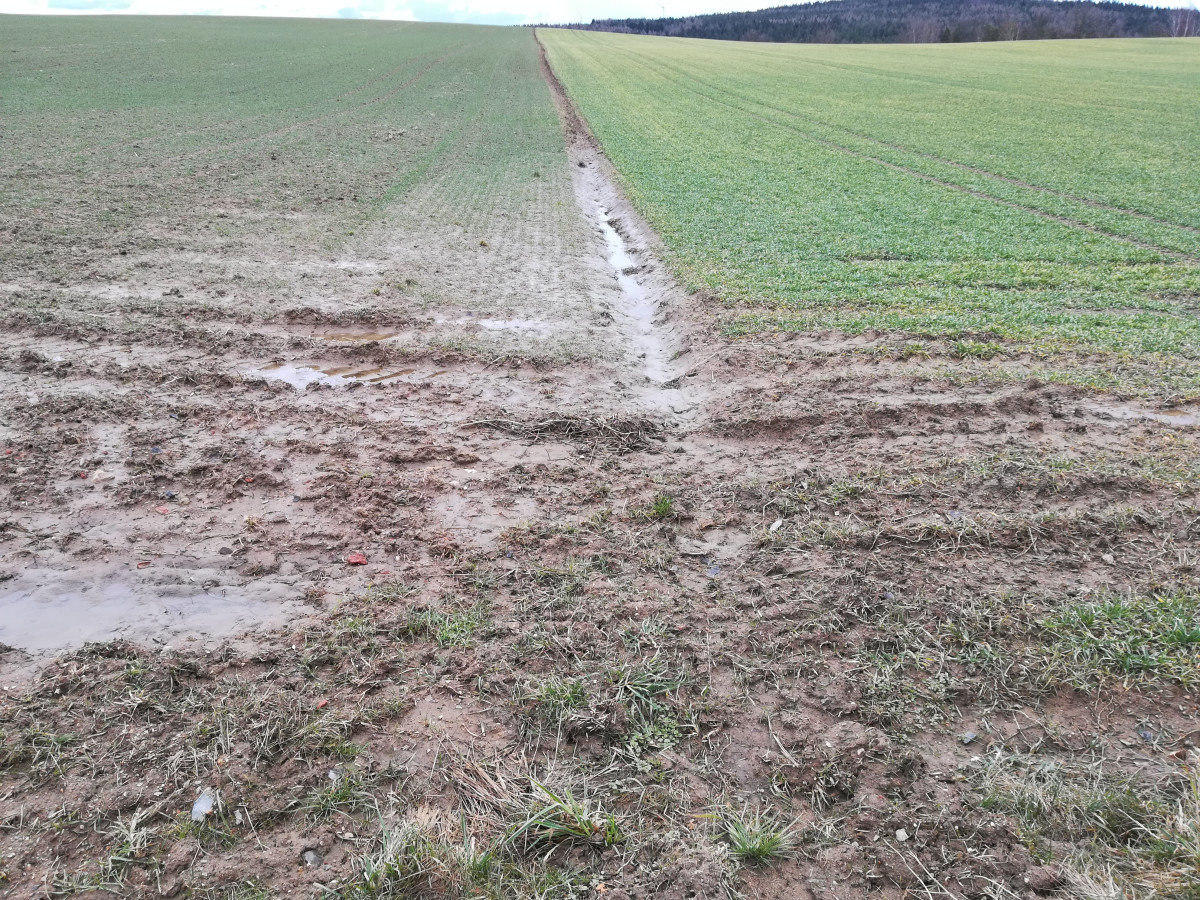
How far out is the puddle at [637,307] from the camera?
859 centimetres

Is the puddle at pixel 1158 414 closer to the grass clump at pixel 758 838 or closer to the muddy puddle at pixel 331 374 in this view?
the grass clump at pixel 758 838

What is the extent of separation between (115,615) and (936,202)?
16.3 meters

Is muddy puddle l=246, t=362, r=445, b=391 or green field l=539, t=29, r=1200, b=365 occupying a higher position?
green field l=539, t=29, r=1200, b=365

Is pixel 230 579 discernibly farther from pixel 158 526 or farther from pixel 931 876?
pixel 931 876

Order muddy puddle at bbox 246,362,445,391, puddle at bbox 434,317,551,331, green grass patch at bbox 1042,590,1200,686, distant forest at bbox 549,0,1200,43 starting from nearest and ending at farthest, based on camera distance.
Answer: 1. green grass patch at bbox 1042,590,1200,686
2. muddy puddle at bbox 246,362,445,391
3. puddle at bbox 434,317,551,331
4. distant forest at bbox 549,0,1200,43

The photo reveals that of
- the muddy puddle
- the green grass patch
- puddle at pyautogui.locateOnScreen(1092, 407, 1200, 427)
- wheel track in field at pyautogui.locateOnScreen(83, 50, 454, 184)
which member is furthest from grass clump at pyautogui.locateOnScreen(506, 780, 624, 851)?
wheel track in field at pyautogui.locateOnScreen(83, 50, 454, 184)

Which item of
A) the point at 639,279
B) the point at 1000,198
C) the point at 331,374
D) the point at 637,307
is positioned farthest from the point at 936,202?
the point at 331,374

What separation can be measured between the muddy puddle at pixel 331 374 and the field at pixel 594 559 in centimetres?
6

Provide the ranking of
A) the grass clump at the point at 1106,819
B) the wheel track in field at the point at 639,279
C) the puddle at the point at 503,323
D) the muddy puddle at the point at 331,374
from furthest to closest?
the puddle at the point at 503,323, the wheel track in field at the point at 639,279, the muddy puddle at the point at 331,374, the grass clump at the point at 1106,819

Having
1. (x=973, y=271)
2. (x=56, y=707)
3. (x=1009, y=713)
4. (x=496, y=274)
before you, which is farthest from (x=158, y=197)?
(x=1009, y=713)

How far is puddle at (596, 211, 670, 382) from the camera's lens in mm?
8594

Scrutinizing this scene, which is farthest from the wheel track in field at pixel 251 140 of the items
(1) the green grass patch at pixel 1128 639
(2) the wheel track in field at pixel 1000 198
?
(1) the green grass patch at pixel 1128 639

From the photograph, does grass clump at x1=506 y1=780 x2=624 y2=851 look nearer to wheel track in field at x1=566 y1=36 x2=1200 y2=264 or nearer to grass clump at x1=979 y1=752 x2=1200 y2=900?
grass clump at x1=979 y1=752 x2=1200 y2=900

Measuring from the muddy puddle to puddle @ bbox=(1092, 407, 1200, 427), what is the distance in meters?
6.60
